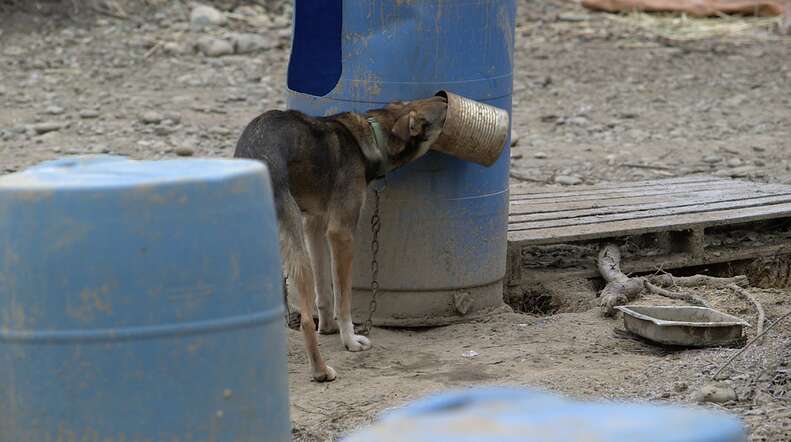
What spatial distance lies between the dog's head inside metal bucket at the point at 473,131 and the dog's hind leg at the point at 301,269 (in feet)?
2.69

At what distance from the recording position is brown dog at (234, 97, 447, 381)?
5305 mm

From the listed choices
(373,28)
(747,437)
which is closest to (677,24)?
(373,28)

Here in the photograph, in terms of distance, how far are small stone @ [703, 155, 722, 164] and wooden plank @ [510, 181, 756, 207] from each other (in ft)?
6.64

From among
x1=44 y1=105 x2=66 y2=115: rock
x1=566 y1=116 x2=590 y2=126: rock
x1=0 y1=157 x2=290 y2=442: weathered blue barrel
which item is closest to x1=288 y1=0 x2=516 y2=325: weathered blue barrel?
x1=0 y1=157 x2=290 y2=442: weathered blue barrel

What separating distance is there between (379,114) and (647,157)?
5004 mm

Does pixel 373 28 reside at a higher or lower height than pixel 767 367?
higher

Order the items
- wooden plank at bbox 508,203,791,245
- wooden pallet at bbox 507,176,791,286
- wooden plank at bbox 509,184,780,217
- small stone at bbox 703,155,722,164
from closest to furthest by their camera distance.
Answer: wooden plank at bbox 508,203,791,245 → wooden pallet at bbox 507,176,791,286 → wooden plank at bbox 509,184,780,217 → small stone at bbox 703,155,722,164

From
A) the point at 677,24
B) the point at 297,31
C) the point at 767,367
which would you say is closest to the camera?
the point at 767,367

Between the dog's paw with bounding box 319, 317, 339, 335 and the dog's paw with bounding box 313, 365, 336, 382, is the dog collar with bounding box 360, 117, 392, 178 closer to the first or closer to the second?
the dog's paw with bounding box 319, 317, 339, 335

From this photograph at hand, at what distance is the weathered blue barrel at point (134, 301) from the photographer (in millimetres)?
2855

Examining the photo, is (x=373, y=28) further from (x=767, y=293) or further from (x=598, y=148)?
(x=598, y=148)

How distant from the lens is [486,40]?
5.77 meters

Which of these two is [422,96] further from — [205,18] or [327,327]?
[205,18]

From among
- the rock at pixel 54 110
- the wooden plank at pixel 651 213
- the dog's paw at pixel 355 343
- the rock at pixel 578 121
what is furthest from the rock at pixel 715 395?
the rock at pixel 54 110
